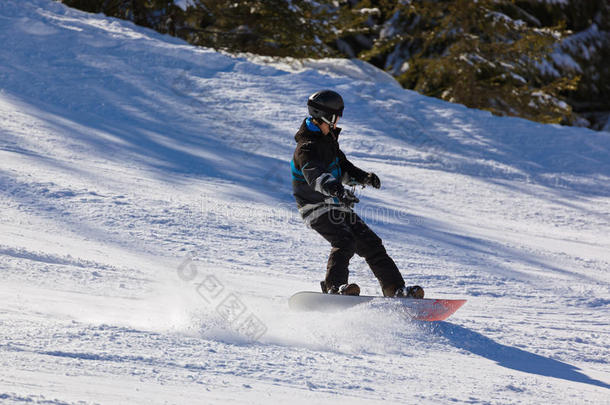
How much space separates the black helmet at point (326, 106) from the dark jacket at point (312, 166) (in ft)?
0.27

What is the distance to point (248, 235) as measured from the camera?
6.26m

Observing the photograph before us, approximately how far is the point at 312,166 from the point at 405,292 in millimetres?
1016

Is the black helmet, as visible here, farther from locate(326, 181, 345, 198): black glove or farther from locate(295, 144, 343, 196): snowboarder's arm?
locate(326, 181, 345, 198): black glove

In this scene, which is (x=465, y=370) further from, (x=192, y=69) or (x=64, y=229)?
(x=192, y=69)

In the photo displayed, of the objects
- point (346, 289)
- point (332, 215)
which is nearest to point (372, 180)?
point (332, 215)

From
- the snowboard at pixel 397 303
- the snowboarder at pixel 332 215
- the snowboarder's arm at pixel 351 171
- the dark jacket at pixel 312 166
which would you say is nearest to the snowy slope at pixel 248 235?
the snowboard at pixel 397 303

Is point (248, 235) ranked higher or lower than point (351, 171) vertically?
lower

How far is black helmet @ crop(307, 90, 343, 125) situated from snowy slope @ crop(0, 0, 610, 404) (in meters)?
1.29

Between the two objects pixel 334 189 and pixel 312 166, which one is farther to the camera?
pixel 312 166

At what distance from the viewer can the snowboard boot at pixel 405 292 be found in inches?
160

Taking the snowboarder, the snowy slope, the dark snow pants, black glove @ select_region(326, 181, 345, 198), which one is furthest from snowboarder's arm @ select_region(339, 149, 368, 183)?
the snowy slope

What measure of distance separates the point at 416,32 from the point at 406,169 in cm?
858

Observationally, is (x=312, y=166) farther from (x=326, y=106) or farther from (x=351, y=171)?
(x=351, y=171)

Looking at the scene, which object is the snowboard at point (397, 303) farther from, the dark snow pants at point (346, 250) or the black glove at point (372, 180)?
the black glove at point (372, 180)
